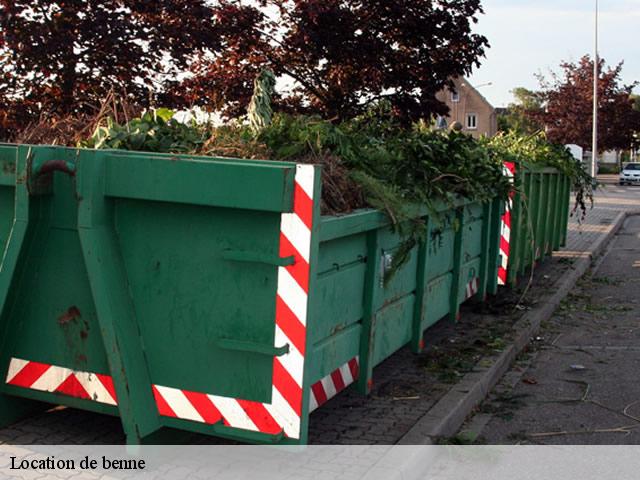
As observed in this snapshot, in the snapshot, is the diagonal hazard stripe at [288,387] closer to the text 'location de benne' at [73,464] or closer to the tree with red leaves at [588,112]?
the text 'location de benne' at [73,464]

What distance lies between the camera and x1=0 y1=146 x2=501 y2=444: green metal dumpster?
393 centimetres

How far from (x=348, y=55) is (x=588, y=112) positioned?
1758 inches

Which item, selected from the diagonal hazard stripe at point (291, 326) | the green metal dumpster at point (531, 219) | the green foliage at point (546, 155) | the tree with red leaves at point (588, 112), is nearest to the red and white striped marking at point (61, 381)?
the diagonal hazard stripe at point (291, 326)

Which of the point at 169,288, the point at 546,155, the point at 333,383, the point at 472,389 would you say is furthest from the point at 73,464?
the point at 546,155

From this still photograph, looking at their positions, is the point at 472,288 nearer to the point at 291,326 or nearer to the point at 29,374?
the point at 291,326

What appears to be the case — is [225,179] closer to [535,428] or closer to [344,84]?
[535,428]

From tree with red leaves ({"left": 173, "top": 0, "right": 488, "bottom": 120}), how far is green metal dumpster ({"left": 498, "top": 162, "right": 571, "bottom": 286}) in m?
1.70

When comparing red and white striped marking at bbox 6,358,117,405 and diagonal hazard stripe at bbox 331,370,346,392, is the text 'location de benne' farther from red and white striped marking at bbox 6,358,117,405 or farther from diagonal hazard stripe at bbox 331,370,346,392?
diagonal hazard stripe at bbox 331,370,346,392

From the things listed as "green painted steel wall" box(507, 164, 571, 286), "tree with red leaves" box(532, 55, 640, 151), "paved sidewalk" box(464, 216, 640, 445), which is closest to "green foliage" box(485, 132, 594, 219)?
"green painted steel wall" box(507, 164, 571, 286)

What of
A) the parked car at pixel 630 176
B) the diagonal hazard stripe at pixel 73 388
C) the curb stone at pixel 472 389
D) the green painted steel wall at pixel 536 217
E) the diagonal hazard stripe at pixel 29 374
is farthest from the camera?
the parked car at pixel 630 176

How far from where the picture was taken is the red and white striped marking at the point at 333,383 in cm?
450

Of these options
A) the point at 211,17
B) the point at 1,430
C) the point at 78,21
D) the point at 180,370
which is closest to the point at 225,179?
the point at 180,370

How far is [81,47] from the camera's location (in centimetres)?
882

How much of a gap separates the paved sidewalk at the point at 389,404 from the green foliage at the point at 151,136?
5.31 ft
